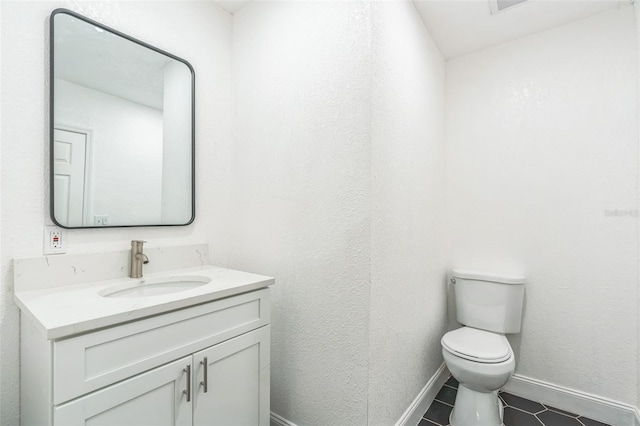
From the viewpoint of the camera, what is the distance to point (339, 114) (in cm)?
142

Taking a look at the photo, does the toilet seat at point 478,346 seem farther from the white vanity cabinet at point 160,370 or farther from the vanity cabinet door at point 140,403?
the vanity cabinet door at point 140,403

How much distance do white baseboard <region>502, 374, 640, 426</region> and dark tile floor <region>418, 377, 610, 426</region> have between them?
3 cm

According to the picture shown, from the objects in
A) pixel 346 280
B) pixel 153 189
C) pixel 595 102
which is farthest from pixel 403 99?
pixel 153 189

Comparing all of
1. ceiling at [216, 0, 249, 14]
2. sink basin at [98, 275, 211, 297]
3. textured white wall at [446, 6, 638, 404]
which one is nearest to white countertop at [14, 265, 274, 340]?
sink basin at [98, 275, 211, 297]

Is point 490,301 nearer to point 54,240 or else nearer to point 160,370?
point 160,370

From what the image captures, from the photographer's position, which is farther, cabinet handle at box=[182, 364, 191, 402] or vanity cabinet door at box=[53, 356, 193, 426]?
cabinet handle at box=[182, 364, 191, 402]

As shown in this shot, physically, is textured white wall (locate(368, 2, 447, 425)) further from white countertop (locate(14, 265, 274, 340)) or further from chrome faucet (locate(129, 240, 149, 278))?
chrome faucet (locate(129, 240, 149, 278))

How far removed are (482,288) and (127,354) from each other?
2.02m

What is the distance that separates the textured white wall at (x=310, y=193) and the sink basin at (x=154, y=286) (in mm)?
359

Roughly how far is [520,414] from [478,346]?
56 cm

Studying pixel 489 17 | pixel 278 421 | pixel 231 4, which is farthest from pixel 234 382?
pixel 489 17

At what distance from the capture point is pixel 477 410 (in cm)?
167

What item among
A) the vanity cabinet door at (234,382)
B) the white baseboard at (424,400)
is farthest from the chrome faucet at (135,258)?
the white baseboard at (424,400)

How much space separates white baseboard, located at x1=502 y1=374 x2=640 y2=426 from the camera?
174cm
